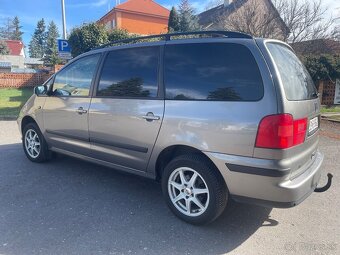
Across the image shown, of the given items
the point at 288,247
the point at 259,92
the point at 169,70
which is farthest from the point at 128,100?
the point at 288,247

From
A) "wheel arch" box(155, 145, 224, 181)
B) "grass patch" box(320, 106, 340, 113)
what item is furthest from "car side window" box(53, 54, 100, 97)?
"grass patch" box(320, 106, 340, 113)

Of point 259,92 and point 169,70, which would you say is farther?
point 169,70

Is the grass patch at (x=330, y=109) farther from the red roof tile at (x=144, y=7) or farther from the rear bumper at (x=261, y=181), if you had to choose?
the red roof tile at (x=144, y=7)

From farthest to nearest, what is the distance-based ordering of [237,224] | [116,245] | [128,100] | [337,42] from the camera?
[337,42], [128,100], [237,224], [116,245]

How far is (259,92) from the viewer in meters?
2.65

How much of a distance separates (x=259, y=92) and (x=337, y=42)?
1569cm

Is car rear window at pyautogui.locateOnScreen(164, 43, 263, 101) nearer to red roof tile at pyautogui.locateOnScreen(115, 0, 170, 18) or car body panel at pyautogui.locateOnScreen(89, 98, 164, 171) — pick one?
car body panel at pyautogui.locateOnScreen(89, 98, 164, 171)

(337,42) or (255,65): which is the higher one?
(337,42)

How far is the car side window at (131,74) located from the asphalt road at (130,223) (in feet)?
4.41

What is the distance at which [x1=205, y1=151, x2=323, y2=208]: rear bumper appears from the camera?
8.64 ft

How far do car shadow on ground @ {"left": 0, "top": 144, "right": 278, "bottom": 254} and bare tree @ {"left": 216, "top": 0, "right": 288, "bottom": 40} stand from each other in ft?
43.6

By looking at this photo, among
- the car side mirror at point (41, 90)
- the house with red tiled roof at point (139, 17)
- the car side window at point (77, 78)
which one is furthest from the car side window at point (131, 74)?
the house with red tiled roof at point (139, 17)

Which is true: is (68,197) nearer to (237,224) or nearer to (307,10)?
(237,224)

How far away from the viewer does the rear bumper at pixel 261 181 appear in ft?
8.64
